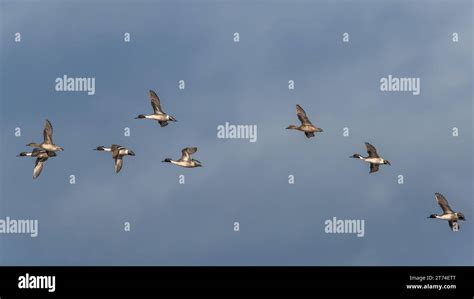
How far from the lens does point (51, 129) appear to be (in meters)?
89.2

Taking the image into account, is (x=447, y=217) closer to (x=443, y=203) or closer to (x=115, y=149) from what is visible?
(x=443, y=203)

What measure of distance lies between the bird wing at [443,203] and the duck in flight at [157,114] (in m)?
18.5

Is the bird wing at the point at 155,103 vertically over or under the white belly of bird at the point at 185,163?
over

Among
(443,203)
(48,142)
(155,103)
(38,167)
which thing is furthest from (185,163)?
(443,203)

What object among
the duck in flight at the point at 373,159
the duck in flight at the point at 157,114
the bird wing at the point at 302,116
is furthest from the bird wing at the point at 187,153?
the duck in flight at the point at 373,159

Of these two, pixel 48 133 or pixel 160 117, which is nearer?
pixel 48 133

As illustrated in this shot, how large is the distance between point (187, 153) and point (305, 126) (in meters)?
8.20

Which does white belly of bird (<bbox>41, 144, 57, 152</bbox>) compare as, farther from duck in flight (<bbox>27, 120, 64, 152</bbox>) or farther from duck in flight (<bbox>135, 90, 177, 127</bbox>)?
duck in flight (<bbox>135, 90, 177, 127</bbox>)

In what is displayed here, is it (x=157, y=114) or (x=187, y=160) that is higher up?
(x=157, y=114)

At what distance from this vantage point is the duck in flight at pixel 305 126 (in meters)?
90.2

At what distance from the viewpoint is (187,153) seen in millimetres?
90562

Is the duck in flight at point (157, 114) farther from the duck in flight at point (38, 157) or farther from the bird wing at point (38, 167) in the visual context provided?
the bird wing at point (38, 167)
